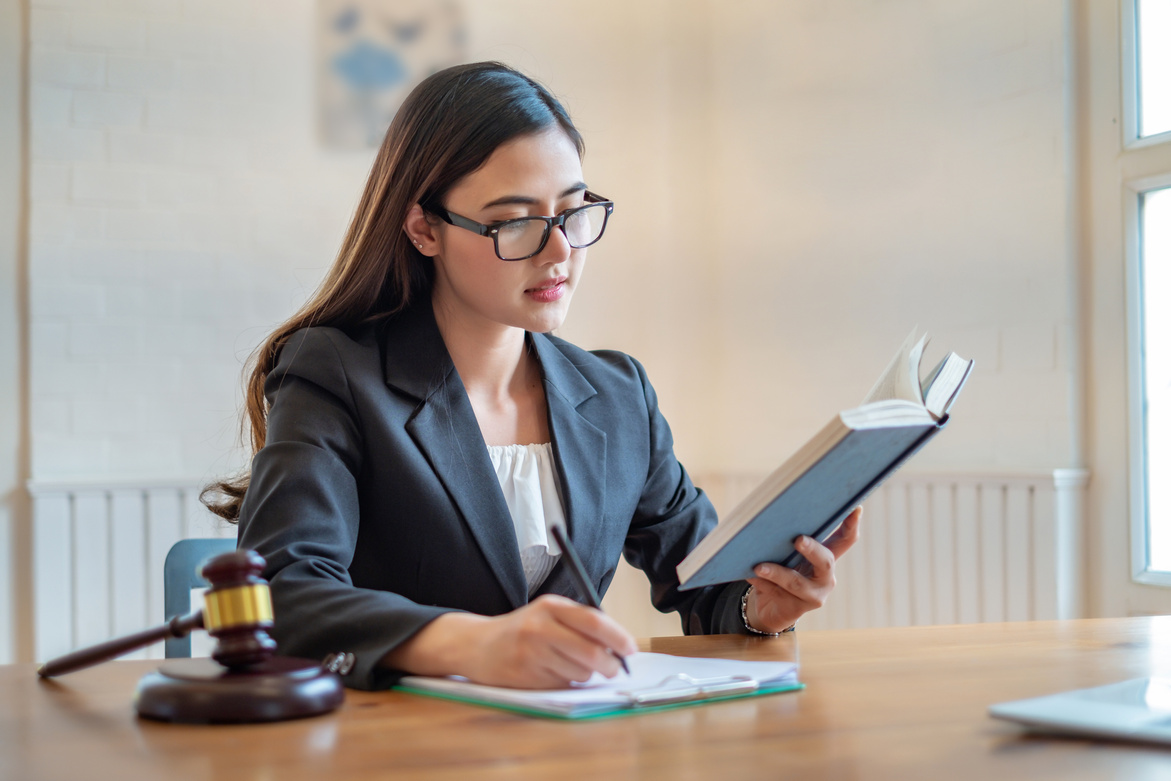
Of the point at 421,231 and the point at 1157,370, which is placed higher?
the point at 421,231

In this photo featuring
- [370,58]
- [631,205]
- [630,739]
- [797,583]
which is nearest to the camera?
[630,739]

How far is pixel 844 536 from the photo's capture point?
4.33ft

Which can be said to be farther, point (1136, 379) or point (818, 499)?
point (1136, 379)

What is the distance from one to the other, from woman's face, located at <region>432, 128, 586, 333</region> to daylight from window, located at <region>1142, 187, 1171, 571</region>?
1.98 m

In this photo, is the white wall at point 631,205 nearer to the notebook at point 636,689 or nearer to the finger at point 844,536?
the finger at point 844,536

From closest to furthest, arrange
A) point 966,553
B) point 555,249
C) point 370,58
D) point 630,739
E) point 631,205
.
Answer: point 630,739 < point 555,249 < point 966,553 < point 370,58 < point 631,205

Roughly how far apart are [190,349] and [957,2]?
255 centimetres

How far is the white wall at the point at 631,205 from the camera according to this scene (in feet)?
10.3

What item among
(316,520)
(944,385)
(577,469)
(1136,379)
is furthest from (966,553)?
(316,520)

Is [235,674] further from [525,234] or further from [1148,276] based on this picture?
[1148,276]

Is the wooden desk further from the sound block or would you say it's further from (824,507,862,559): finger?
(824,507,862,559): finger

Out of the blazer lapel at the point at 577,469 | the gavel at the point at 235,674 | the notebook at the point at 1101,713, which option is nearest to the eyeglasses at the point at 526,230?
the blazer lapel at the point at 577,469

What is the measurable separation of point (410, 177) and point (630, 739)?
102cm

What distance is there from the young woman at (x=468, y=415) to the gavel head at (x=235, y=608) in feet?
0.70
